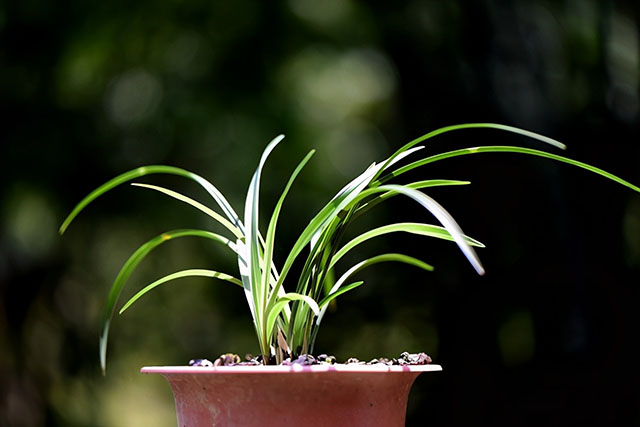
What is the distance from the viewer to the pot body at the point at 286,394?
56cm

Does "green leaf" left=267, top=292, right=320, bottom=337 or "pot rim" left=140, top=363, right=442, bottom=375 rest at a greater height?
"green leaf" left=267, top=292, right=320, bottom=337

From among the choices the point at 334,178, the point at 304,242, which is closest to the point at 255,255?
the point at 304,242

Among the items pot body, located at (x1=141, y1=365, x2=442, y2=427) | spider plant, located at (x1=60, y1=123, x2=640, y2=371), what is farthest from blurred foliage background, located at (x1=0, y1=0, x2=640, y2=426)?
pot body, located at (x1=141, y1=365, x2=442, y2=427)

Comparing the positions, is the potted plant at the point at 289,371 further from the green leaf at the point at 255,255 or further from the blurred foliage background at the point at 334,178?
the blurred foliage background at the point at 334,178

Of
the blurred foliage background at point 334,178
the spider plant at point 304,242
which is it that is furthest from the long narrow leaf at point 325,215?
the blurred foliage background at point 334,178

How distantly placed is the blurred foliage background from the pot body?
72.4 inches

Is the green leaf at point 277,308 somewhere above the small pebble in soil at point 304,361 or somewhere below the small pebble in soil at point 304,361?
above

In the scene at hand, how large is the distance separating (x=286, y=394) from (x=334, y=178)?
191cm

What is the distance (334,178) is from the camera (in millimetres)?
2449

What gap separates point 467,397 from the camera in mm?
2439

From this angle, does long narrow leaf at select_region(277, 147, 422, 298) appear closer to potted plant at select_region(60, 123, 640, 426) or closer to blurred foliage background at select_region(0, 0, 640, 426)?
potted plant at select_region(60, 123, 640, 426)

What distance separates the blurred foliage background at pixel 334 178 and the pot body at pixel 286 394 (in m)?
1.84

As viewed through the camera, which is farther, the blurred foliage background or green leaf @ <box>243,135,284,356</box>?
the blurred foliage background

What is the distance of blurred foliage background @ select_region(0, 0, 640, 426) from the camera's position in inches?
96.5
